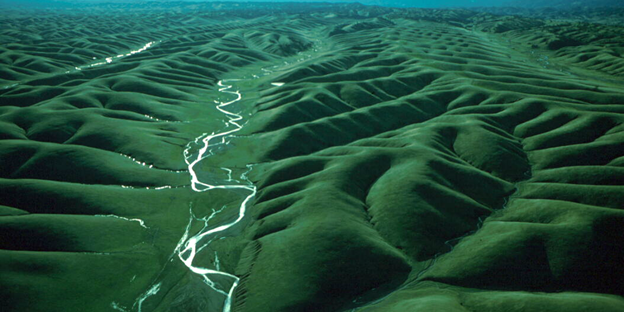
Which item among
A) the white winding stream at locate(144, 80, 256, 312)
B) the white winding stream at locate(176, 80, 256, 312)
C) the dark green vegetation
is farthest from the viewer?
the white winding stream at locate(176, 80, 256, 312)

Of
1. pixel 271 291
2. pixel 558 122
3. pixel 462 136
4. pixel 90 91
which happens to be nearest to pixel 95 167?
pixel 271 291

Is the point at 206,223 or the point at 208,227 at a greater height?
the point at 208,227

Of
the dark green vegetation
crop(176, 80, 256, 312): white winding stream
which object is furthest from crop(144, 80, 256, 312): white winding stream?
the dark green vegetation

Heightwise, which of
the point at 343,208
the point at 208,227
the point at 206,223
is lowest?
the point at 206,223

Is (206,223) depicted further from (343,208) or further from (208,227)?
(343,208)

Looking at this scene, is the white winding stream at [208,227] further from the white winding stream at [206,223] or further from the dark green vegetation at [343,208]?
the dark green vegetation at [343,208]

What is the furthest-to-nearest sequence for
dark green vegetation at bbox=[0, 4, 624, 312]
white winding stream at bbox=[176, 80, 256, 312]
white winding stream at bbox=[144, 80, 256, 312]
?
white winding stream at bbox=[176, 80, 256, 312] → white winding stream at bbox=[144, 80, 256, 312] → dark green vegetation at bbox=[0, 4, 624, 312]

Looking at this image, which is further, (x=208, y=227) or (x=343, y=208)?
(x=208, y=227)

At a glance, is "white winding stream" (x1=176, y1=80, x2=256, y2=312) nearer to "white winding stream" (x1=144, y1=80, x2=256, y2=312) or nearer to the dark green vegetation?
"white winding stream" (x1=144, y1=80, x2=256, y2=312)

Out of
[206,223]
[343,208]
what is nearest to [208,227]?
[206,223]

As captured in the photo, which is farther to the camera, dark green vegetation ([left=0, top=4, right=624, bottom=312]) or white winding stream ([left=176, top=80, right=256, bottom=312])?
white winding stream ([left=176, top=80, right=256, bottom=312])

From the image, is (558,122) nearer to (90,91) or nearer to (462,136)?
(462,136)

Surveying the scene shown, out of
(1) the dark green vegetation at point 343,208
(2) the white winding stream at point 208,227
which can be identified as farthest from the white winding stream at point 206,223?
(1) the dark green vegetation at point 343,208
